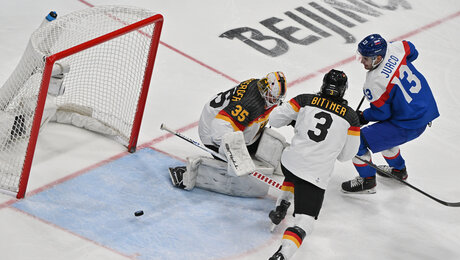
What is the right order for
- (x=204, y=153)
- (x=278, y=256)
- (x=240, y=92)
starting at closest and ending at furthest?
1. (x=278, y=256)
2. (x=240, y=92)
3. (x=204, y=153)

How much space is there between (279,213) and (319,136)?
1.78 feet

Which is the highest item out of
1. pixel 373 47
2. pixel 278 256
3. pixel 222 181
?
pixel 373 47

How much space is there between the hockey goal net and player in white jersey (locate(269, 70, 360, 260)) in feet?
3.53

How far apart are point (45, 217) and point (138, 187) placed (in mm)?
639

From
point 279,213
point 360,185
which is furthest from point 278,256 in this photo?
point 360,185

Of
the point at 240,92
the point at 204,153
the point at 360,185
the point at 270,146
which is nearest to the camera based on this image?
the point at 240,92

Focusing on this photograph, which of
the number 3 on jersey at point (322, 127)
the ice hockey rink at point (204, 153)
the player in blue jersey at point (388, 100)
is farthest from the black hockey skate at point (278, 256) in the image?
the player in blue jersey at point (388, 100)

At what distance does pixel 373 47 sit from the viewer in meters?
4.71

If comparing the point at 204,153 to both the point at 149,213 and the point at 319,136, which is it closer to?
the point at 149,213

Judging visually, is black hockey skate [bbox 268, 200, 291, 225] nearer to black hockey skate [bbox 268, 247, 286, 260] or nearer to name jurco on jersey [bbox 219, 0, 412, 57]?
black hockey skate [bbox 268, 247, 286, 260]

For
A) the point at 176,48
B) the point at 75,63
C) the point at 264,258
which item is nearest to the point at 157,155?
the point at 75,63

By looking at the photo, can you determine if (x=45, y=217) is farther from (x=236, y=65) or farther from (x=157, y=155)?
(x=236, y=65)

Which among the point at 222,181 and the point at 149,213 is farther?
the point at 222,181

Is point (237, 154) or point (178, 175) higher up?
point (237, 154)
